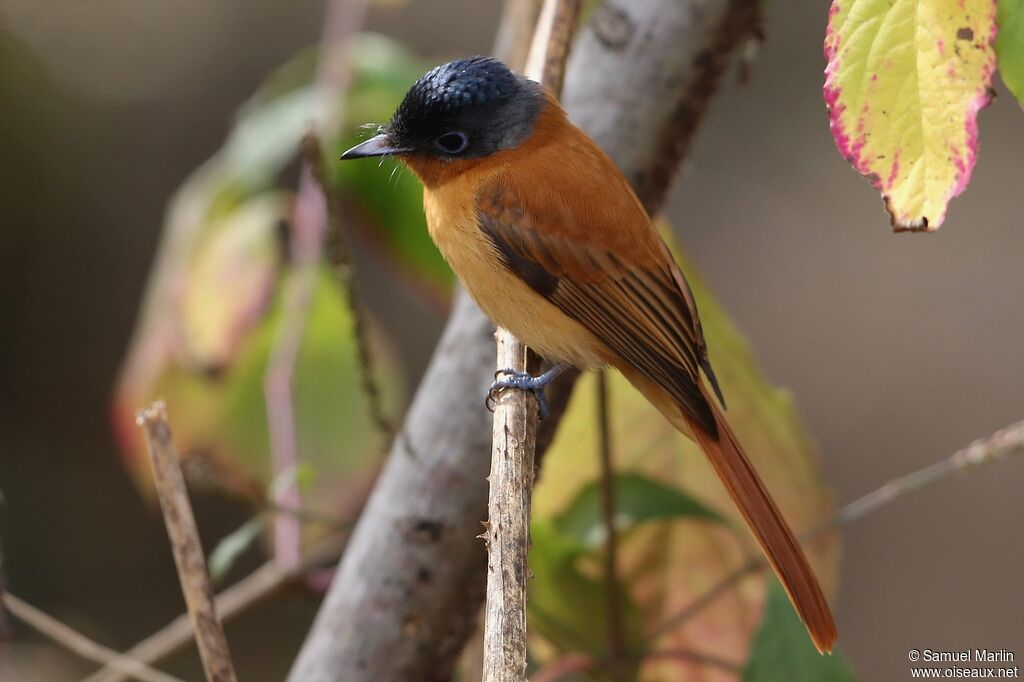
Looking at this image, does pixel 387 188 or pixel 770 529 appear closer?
pixel 770 529

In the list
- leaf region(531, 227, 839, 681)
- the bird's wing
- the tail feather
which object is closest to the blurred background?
leaf region(531, 227, 839, 681)

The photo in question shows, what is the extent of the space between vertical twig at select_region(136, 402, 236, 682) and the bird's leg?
1.68 feet

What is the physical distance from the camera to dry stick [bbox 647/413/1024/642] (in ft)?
5.43

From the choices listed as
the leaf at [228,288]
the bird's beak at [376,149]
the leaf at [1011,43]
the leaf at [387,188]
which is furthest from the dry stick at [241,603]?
the leaf at [1011,43]

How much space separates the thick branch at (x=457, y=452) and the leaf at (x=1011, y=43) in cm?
95

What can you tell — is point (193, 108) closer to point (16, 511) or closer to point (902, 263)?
point (16, 511)

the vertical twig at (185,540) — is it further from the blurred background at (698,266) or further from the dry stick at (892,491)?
the blurred background at (698,266)

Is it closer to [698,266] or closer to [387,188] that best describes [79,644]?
[387,188]

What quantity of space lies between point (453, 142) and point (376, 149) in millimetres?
175

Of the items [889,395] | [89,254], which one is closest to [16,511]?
[89,254]

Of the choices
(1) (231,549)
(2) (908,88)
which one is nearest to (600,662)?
(1) (231,549)

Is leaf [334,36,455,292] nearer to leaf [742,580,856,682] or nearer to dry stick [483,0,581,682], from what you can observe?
dry stick [483,0,581,682]

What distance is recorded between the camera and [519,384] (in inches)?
71.6

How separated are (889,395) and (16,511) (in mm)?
4282
